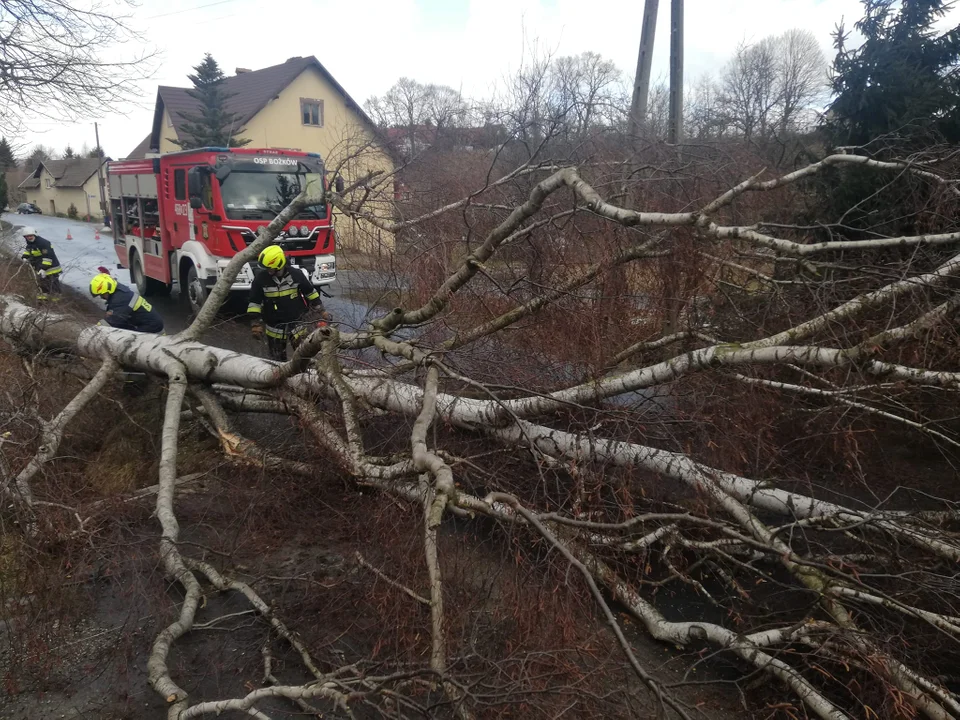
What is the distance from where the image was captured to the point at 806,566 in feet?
9.61

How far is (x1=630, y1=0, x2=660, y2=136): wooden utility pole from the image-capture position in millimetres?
8695

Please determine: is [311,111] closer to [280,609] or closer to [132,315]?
[132,315]

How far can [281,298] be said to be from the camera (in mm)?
6266

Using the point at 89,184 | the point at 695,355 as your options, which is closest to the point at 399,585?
the point at 695,355

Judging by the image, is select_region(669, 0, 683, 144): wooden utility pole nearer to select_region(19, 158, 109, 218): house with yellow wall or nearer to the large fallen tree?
the large fallen tree

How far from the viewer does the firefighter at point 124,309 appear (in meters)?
6.05

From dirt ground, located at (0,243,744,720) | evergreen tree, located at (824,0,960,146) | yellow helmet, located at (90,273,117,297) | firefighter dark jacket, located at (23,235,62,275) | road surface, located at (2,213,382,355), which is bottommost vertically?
dirt ground, located at (0,243,744,720)

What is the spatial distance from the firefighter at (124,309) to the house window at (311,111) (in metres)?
18.1

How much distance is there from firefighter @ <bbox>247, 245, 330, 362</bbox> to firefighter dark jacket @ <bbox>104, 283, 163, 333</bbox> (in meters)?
0.93

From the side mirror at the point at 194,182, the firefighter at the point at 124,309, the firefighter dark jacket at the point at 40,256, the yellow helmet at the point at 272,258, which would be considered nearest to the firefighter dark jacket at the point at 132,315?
the firefighter at the point at 124,309

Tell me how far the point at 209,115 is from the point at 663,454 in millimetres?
23394

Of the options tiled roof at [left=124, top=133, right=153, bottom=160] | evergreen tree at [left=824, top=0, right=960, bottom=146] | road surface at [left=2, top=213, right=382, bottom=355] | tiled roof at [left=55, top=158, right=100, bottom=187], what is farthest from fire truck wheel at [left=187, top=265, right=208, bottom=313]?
tiled roof at [left=55, top=158, right=100, bottom=187]

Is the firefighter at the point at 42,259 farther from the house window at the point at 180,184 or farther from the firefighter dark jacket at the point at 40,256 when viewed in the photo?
the house window at the point at 180,184

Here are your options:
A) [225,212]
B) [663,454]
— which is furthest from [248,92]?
[663,454]
